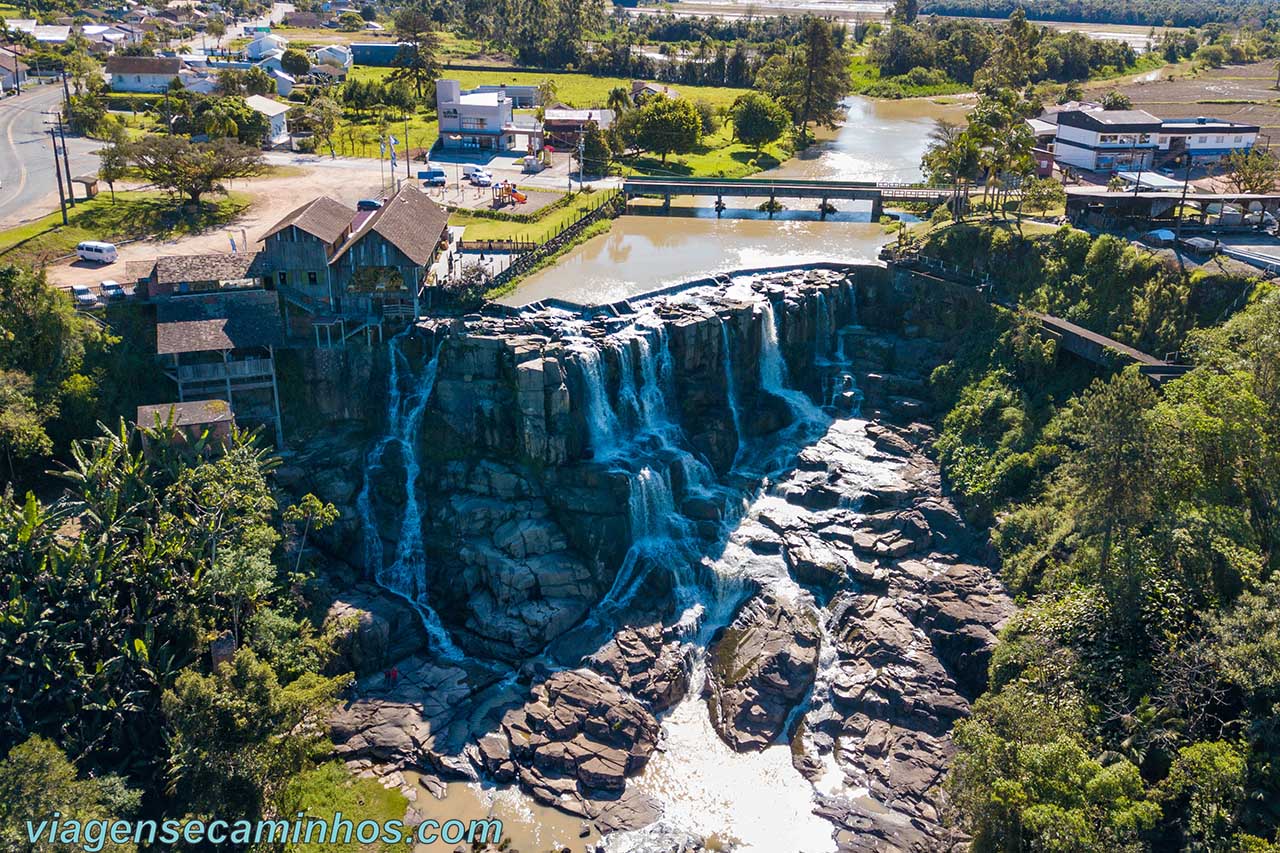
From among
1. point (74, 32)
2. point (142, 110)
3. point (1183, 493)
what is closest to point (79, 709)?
point (1183, 493)

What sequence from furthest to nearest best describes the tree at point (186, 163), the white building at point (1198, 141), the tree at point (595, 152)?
1. the tree at point (595, 152)
2. the white building at point (1198, 141)
3. the tree at point (186, 163)

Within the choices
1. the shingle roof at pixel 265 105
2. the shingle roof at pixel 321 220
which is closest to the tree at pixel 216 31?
the shingle roof at pixel 265 105

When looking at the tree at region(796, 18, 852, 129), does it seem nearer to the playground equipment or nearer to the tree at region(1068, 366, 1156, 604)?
the playground equipment

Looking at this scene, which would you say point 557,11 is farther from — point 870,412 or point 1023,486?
point 1023,486

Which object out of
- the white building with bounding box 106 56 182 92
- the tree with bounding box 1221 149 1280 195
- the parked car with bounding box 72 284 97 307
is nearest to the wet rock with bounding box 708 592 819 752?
the parked car with bounding box 72 284 97 307

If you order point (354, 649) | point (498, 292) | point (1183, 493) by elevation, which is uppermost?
point (498, 292)

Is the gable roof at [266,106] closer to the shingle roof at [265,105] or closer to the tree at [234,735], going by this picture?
the shingle roof at [265,105]

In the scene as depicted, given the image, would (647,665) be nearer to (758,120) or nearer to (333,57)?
(758,120)
